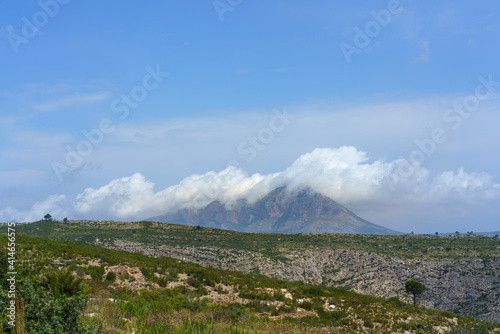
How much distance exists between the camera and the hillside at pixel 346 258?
5183 cm

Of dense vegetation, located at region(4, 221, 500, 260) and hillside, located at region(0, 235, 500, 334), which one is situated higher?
hillside, located at region(0, 235, 500, 334)

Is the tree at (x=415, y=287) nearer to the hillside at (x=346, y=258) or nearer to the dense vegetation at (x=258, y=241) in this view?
the hillside at (x=346, y=258)

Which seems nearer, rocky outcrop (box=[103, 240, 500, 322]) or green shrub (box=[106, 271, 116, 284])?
green shrub (box=[106, 271, 116, 284])

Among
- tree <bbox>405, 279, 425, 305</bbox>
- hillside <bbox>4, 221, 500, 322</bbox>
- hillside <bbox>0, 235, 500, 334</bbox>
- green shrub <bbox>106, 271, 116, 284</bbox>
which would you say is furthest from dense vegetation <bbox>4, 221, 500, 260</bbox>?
green shrub <bbox>106, 271, 116, 284</bbox>

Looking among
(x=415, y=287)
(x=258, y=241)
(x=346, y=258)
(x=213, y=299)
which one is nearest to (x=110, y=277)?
(x=213, y=299)

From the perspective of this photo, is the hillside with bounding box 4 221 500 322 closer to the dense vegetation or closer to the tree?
the dense vegetation

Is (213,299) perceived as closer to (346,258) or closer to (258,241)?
(346,258)

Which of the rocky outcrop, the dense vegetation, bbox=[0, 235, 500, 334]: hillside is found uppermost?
bbox=[0, 235, 500, 334]: hillside

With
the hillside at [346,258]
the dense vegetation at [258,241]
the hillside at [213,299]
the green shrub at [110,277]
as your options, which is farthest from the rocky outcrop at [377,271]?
the green shrub at [110,277]

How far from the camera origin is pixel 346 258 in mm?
68562

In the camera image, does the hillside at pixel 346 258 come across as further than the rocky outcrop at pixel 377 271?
Yes

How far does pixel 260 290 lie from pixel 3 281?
1604 cm

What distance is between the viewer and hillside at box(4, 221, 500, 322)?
5183cm

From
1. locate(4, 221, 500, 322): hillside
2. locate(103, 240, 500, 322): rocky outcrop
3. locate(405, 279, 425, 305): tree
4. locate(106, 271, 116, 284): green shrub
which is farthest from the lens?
locate(4, 221, 500, 322): hillside
